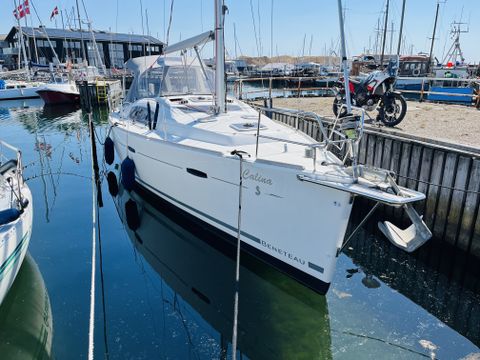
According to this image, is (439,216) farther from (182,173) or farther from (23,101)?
(23,101)

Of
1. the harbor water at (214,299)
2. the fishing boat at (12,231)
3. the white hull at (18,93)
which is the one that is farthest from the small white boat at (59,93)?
the fishing boat at (12,231)

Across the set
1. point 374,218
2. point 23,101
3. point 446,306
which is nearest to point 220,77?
point 374,218

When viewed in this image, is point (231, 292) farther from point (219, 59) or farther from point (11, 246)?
point (219, 59)

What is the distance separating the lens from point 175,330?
4918mm

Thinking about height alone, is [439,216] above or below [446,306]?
above

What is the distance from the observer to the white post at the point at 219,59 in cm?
676

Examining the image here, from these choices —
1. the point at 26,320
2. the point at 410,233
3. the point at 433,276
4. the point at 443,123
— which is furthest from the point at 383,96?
the point at 26,320

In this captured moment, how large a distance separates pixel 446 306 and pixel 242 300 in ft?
10.1

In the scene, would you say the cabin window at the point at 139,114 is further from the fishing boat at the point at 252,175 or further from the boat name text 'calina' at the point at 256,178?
the boat name text 'calina' at the point at 256,178

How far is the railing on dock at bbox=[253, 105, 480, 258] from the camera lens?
6289 mm

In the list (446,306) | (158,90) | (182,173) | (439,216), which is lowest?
(446,306)

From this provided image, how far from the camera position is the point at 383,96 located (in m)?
9.28

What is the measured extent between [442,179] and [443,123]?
3879 millimetres

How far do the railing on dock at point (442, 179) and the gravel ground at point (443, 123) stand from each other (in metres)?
Answer: 0.45
